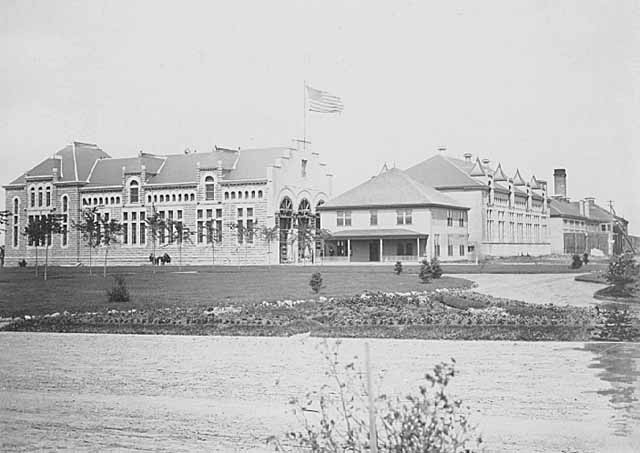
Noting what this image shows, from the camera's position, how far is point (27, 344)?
11656 mm

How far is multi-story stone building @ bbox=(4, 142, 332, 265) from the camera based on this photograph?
1502 centimetres

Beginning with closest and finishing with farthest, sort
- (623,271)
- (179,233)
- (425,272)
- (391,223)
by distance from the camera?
1. (623,271)
2. (425,272)
3. (179,233)
4. (391,223)

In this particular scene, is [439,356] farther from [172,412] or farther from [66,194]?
[66,194]

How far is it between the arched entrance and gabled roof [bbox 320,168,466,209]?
6.39 feet

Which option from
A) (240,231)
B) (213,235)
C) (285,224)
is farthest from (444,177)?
(213,235)

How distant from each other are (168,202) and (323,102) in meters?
9.78

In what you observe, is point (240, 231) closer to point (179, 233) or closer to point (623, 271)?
point (179, 233)

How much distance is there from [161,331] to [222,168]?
10596mm

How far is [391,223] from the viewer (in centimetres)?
2138

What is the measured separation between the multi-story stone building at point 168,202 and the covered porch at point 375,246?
886mm

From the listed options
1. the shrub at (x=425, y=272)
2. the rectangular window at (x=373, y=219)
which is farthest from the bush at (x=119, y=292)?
the rectangular window at (x=373, y=219)

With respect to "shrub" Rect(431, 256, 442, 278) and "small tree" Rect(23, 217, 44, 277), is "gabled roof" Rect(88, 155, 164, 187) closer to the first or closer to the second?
"small tree" Rect(23, 217, 44, 277)

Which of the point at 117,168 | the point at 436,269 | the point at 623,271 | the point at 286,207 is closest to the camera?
the point at 623,271

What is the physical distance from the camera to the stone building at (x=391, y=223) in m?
19.6
